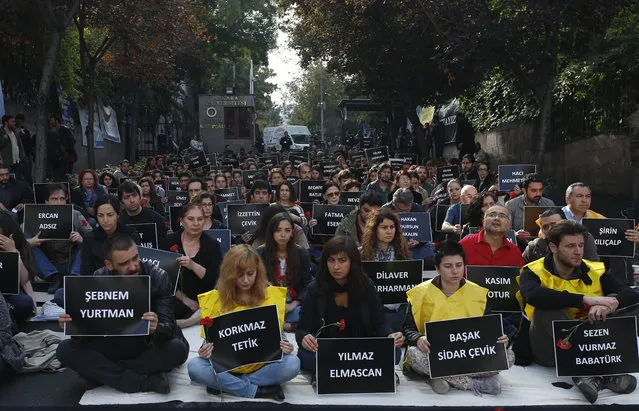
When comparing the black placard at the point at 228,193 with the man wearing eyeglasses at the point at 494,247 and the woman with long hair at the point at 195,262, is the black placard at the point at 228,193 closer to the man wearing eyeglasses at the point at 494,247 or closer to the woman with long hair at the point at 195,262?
the woman with long hair at the point at 195,262

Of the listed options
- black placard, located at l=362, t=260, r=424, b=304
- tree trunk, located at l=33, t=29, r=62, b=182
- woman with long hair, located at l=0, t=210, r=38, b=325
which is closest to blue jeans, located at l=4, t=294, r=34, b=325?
woman with long hair, located at l=0, t=210, r=38, b=325

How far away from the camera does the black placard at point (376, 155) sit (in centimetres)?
2214

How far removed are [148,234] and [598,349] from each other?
5520 mm

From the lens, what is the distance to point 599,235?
8664 mm

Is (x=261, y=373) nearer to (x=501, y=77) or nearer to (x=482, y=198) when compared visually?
(x=482, y=198)

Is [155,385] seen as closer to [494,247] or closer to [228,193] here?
[494,247]

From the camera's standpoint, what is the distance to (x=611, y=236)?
864cm

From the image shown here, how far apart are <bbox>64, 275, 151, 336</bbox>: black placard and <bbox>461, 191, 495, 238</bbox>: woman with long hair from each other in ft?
15.3

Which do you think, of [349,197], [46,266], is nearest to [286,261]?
[46,266]

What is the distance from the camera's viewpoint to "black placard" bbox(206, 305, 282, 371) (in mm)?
6082

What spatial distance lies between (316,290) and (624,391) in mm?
2521

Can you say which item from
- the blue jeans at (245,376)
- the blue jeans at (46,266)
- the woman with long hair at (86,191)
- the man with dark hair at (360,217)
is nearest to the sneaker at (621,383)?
the blue jeans at (245,376)

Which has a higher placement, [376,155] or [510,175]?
[376,155]

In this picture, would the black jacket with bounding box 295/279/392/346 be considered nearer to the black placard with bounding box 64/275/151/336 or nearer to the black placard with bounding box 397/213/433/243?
the black placard with bounding box 64/275/151/336
